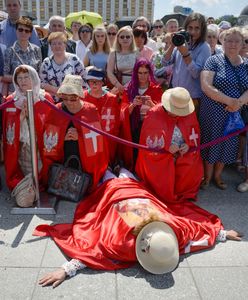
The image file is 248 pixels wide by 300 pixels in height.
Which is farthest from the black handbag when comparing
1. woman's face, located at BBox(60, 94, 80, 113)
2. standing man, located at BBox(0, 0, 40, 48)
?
standing man, located at BBox(0, 0, 40, 48)

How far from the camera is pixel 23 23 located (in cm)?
460

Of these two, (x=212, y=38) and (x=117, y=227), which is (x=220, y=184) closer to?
(x=117, y=227)

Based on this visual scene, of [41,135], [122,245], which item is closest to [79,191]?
[41,135]

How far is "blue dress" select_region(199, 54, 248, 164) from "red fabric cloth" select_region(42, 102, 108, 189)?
1271mm

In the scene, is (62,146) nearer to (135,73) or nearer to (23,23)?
(135,73)

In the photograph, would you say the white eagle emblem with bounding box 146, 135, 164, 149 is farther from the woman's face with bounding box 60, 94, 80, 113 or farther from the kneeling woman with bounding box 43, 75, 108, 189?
the woman's face with bounding box 60, 94, 80, 113

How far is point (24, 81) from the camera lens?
396 cm

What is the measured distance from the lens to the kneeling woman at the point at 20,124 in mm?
3968

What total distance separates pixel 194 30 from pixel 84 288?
3126mm

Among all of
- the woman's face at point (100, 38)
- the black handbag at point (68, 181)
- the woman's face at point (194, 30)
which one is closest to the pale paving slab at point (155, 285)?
the black handbag at point (68, 181)

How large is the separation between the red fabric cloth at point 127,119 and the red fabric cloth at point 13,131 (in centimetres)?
93

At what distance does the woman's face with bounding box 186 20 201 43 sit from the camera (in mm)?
4367

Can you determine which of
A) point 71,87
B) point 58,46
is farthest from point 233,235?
point 58,46

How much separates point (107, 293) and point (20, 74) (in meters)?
2.41
